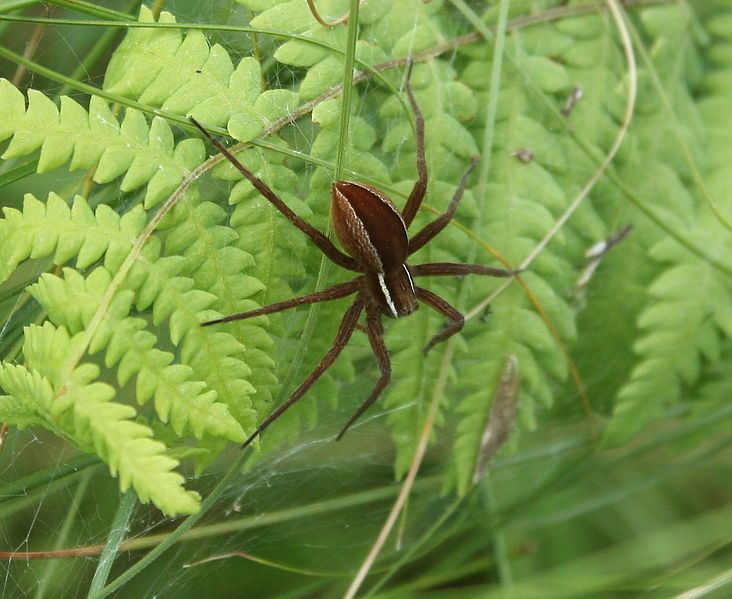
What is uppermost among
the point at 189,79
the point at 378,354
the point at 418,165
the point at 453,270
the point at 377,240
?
the point at 189,79

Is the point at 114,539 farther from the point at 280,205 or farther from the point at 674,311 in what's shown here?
the point at 674,311

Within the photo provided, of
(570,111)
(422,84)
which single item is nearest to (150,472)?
(422,84)

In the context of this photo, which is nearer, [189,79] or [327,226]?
[189,79]

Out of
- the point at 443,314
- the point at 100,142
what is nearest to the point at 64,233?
the point at 100,142

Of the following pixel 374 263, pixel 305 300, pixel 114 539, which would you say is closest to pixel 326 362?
pixel 305 300

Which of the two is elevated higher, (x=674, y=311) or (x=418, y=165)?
(x=418, y=165)

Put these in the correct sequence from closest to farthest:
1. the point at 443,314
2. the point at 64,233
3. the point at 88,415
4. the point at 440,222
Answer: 1. the point at 88,415
2. the point at 64,233
3. the point at 440,222
4. the point at 443,314

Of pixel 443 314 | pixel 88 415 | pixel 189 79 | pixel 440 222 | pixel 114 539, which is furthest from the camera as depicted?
pixel 443 314
